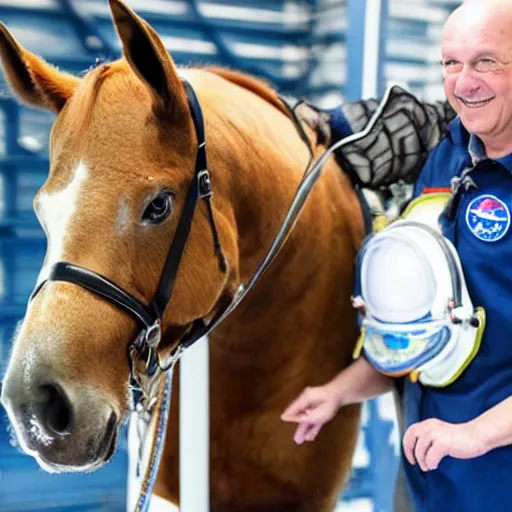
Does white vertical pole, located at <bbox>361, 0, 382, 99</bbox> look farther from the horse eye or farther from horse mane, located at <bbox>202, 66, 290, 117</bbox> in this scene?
the horse eye

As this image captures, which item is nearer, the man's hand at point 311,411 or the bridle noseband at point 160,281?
the bridle noseband at point 160,281

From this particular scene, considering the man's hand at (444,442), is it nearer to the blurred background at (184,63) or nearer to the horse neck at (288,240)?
the horse neck at (288,240)

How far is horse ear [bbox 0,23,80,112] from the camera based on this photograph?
645 mm

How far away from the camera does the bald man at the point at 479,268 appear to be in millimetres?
627

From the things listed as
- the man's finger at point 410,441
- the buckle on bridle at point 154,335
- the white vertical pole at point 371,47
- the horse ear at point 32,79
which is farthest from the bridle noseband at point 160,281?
the white vertical pole at point 371,47

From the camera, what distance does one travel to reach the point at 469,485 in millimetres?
681

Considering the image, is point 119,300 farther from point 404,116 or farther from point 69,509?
point 69,509

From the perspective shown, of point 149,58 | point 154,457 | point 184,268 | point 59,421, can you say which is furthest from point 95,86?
point 154,457

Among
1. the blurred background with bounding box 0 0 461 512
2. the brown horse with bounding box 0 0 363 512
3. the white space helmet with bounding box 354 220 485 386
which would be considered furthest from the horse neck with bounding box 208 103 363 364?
the blurred background with bounding box 0 0 461 512

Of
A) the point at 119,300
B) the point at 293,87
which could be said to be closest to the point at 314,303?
the point at 119,300

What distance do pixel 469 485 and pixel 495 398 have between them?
9 cm

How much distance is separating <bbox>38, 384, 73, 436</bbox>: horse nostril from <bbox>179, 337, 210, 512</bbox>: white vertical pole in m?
0.25

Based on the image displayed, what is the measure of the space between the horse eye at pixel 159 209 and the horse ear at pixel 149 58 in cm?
7

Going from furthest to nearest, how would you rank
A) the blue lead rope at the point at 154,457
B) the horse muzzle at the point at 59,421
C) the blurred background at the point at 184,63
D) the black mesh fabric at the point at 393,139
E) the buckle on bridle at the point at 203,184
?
1. the blurred background at the point at 184,63
2. the black mesh fabric at the point at 393,139
3. the blue lead rope at the point at 154,457
4. the buckle on bridle at the point at 203,184
5. the horse muzzle at the point at 59,421
